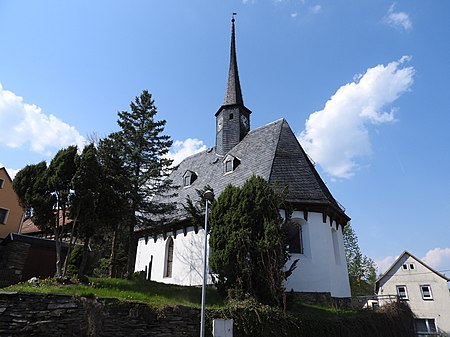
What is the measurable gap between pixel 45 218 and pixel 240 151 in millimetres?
13129

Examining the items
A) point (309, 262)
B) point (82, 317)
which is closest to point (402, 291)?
point (309, 262)

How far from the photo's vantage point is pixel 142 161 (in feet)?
55.6

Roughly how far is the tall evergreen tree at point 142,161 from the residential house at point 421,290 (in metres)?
21.4

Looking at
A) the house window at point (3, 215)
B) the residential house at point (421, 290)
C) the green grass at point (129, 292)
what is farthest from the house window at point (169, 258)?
Answer: the residential house at point (421, 290)

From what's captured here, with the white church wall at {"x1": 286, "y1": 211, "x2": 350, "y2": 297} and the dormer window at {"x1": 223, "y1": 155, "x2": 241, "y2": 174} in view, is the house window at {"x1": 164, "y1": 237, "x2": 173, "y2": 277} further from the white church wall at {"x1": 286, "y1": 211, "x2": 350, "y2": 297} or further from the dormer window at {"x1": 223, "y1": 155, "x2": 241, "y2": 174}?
the white church wall at {"x1": 286, "y1": 211, "x2": 350, "y2": 297}

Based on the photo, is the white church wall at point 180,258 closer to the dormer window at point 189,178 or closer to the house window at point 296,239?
the dormer window at point 189,178

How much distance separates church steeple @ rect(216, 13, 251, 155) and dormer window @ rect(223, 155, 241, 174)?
2.66m

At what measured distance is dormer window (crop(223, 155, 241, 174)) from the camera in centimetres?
2038

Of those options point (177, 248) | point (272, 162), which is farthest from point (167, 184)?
point (272, 162)

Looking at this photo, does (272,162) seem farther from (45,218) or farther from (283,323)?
Result: (45,218)

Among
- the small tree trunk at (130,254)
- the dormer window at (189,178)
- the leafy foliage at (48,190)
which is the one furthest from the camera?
the dormer window at (189,178)

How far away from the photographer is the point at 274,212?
12109 mm

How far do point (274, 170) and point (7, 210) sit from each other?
1864 centimetres

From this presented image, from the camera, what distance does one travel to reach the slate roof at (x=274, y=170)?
16.4m
